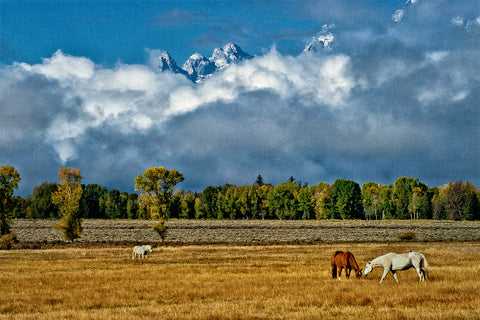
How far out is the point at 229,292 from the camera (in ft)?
78.5

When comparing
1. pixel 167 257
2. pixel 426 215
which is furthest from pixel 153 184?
pixel 426 215

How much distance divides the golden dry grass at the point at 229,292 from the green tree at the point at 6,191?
33001 millimetres

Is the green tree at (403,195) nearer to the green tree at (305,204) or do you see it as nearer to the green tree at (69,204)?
the green tree at (305,204)

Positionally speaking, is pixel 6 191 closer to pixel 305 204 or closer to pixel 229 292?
pixel 229 292

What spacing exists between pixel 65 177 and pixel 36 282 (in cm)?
4392

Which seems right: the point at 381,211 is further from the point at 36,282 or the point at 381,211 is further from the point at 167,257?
the point at 36,282

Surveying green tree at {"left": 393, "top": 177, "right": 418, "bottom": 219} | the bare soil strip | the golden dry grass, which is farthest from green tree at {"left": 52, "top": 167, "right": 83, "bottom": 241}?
green tree at {"left": 393, "top": 177, "right": 418, "bottom": 219}

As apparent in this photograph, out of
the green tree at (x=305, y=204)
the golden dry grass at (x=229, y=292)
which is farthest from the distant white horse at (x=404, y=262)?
the green tree at (x=305, y=204)

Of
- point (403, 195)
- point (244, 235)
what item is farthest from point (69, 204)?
point (403, 195)

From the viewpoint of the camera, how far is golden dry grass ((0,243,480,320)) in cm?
1872

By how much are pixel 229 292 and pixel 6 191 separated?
54208 mm

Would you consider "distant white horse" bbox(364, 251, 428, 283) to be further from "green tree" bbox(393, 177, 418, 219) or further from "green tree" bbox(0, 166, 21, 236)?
"green tree" bbox(393, 177, 418, 219)

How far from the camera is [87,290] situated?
2492 centimetres

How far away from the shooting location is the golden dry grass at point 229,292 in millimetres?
18719
